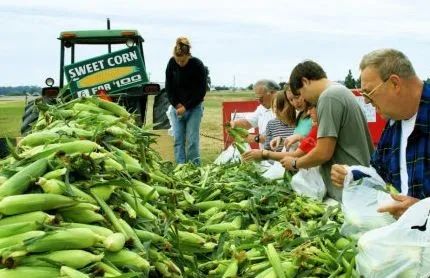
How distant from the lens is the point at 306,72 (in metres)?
4.68

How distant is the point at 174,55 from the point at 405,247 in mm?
7136

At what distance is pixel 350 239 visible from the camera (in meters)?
3.21

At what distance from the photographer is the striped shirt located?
670 centimetres

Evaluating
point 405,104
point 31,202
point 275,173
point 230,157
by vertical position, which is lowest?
point 230,157

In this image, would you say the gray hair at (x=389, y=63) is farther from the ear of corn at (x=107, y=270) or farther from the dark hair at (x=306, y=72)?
the ear of corn at (x=107, y=270)

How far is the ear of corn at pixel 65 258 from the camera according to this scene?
2.23 metres

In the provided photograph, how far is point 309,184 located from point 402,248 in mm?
1939

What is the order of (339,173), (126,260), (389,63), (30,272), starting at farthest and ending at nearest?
(339,173), (389,63), (126,260), (30,272)

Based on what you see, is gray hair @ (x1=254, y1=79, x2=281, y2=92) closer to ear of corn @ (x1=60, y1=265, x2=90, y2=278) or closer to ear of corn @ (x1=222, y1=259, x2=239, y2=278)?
ear of corn @ (x1=222, y1=259, x2=239, y2=278)

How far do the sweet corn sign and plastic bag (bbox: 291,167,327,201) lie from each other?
19.0 ft

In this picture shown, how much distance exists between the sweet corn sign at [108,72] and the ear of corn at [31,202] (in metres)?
7.51

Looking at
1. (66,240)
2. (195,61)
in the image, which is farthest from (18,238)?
(195,61)

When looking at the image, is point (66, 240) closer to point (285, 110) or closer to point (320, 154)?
point (320, 154)

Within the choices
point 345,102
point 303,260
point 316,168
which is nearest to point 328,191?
point 316,168
